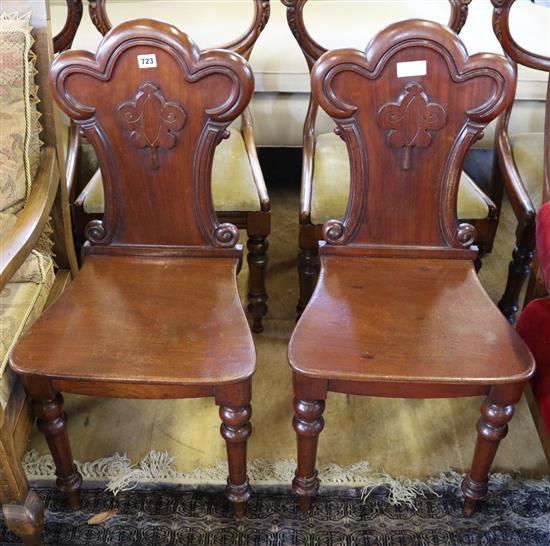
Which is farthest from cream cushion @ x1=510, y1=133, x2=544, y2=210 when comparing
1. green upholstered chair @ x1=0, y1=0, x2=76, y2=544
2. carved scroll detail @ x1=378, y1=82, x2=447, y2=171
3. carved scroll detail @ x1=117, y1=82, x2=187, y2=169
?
green upholstered chair @ x1=0, y1=0, x2=76, y2=544

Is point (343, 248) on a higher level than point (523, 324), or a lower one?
higher

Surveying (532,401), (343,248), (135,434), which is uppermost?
(343,248)

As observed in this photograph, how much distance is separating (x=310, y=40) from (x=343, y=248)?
2.06 feet

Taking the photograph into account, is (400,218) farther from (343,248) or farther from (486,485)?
(486,485)

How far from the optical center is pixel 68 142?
1781 mm

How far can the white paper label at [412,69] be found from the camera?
3.91ft

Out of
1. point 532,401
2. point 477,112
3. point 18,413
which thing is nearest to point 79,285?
point 18,413

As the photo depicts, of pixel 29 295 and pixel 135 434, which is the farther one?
pixel 135 434

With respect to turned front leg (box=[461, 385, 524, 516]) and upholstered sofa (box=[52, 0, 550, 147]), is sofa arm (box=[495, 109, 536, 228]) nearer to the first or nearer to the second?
upholstered sofa (box=[52, 0, 550, 147])

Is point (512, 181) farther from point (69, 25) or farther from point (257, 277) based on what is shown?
point (69, 25)

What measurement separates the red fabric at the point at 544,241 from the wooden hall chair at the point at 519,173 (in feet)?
0.94

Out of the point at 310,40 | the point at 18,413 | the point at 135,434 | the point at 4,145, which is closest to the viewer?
the point at 18,413

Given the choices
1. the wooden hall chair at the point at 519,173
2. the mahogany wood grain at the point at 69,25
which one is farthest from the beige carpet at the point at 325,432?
the mahogany wood grain at the point at 69,25

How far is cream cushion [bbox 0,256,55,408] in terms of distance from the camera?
43.6 inches
